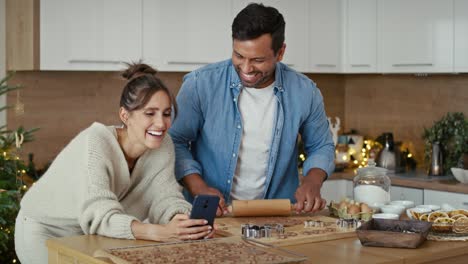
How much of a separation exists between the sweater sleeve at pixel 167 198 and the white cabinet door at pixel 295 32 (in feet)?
8.20

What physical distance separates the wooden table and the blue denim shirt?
64 centimetres

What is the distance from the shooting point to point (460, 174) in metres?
4.70

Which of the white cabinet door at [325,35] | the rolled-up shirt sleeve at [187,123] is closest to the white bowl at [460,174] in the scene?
the white cabinet door at [325,35]

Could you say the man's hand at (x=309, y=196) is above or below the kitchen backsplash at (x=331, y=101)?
below

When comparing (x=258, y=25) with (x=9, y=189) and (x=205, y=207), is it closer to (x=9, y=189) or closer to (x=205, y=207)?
(x=205, y=207)

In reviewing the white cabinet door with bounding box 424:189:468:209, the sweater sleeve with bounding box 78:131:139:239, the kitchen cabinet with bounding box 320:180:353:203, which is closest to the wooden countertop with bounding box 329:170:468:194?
the white cabinet door with bounding box 424:189:468:209

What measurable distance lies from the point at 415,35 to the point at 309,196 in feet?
7.69

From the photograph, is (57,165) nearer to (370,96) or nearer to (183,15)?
(183,15)

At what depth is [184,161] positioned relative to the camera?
3068mm

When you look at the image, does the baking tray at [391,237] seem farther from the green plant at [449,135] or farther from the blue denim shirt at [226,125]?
the green plant at [449,135]

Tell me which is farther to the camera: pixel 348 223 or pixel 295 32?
pixel 295 32

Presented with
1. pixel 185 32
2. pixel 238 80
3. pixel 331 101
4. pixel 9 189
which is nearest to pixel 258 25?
pixel 238 80

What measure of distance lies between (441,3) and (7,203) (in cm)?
274

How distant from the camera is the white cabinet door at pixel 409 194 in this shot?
4766mm
